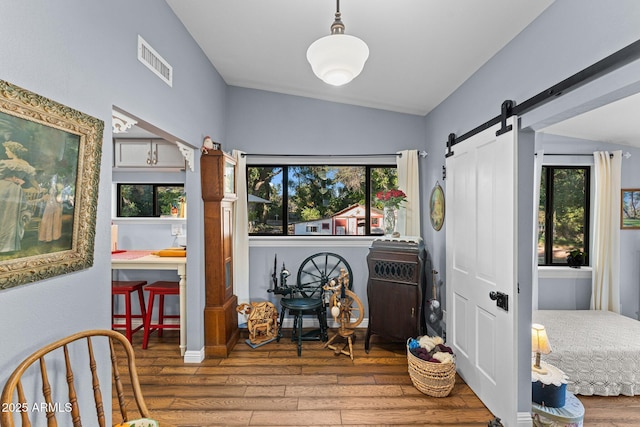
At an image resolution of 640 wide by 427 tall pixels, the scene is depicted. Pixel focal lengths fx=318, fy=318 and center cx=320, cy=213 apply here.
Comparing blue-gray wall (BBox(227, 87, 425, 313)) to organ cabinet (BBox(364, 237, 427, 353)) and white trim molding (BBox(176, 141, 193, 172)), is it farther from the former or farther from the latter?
organ cabinet (BBox(364, 237, 427, 353))

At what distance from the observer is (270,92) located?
13.1ft

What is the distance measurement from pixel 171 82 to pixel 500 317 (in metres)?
2.99

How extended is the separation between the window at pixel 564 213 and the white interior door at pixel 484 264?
2.09 meters

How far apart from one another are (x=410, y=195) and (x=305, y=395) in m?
2.44

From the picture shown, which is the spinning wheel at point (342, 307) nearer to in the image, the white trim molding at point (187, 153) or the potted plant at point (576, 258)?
the white trim molding at point (187, 153)

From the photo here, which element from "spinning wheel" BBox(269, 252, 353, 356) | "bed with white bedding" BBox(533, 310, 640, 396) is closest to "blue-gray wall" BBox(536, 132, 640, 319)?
"bed with white bedding" BBox(533, 310, 640, 396)

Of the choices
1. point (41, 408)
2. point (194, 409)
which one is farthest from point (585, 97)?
point (194, 409)

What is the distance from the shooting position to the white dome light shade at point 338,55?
1439 mm

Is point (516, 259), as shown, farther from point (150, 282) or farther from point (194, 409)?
point (150, 282)

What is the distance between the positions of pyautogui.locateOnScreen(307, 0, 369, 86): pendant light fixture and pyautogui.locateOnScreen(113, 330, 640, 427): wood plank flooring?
2.28m

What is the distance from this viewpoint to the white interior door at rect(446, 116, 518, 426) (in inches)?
83.8

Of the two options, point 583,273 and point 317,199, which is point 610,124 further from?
point 317,199

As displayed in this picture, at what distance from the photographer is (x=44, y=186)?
127 centimetres

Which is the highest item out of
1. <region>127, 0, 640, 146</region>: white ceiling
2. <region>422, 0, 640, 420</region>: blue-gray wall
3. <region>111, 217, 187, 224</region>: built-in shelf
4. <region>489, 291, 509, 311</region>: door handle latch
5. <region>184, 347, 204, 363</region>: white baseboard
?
<region>127, 0, 640, 146</region>: white ceiling
